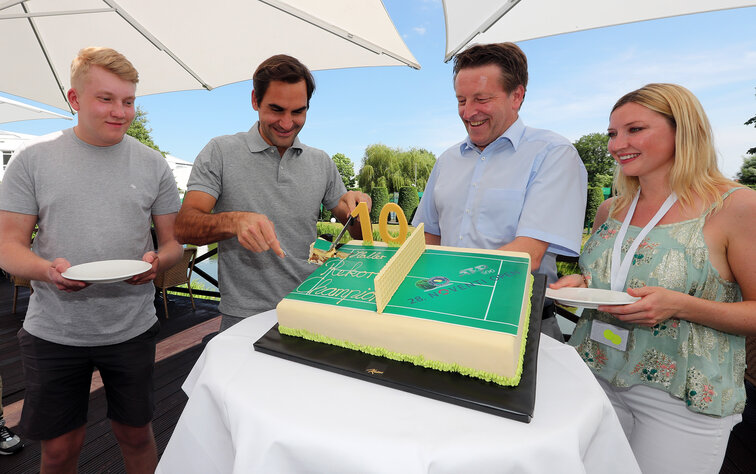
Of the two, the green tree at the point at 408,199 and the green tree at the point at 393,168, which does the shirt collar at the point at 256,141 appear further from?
the green tree at the point at 393,168

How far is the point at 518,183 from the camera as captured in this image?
1617 mm

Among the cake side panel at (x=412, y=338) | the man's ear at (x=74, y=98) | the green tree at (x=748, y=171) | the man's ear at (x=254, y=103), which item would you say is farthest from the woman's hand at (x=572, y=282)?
the green tree at (x=748, y=171)

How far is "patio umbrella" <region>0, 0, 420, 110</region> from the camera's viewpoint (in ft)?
12.2

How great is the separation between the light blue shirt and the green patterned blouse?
12.6 inches

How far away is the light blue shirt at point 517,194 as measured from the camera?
4.83ft

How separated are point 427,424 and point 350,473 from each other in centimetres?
17

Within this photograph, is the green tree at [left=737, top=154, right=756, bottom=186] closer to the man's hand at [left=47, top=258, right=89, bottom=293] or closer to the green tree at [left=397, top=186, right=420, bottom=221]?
the man's hand at [left=47, top=258, right=89, bottom=293]

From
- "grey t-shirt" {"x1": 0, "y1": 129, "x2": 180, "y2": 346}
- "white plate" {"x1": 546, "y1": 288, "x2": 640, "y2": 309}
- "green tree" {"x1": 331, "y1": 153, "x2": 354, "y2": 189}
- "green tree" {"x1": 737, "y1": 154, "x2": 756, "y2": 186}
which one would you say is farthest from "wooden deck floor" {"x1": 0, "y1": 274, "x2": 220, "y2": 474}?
"green tree" {"x1": 331, "y1": 153, "x2": 354, "y2": 189}

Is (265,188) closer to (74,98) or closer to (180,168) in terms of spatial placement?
(74,98)

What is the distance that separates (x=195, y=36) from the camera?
4164 millimetres

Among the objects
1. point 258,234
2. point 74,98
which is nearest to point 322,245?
point 258,234

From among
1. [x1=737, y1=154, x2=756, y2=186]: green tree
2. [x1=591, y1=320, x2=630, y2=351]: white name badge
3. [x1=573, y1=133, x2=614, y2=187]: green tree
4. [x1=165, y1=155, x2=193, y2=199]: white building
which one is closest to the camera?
[x1=591, y1=320, x2=630, y2=351]: white name badge

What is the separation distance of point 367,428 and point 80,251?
1.80 m

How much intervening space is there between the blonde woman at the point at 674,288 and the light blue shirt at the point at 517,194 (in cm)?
23
